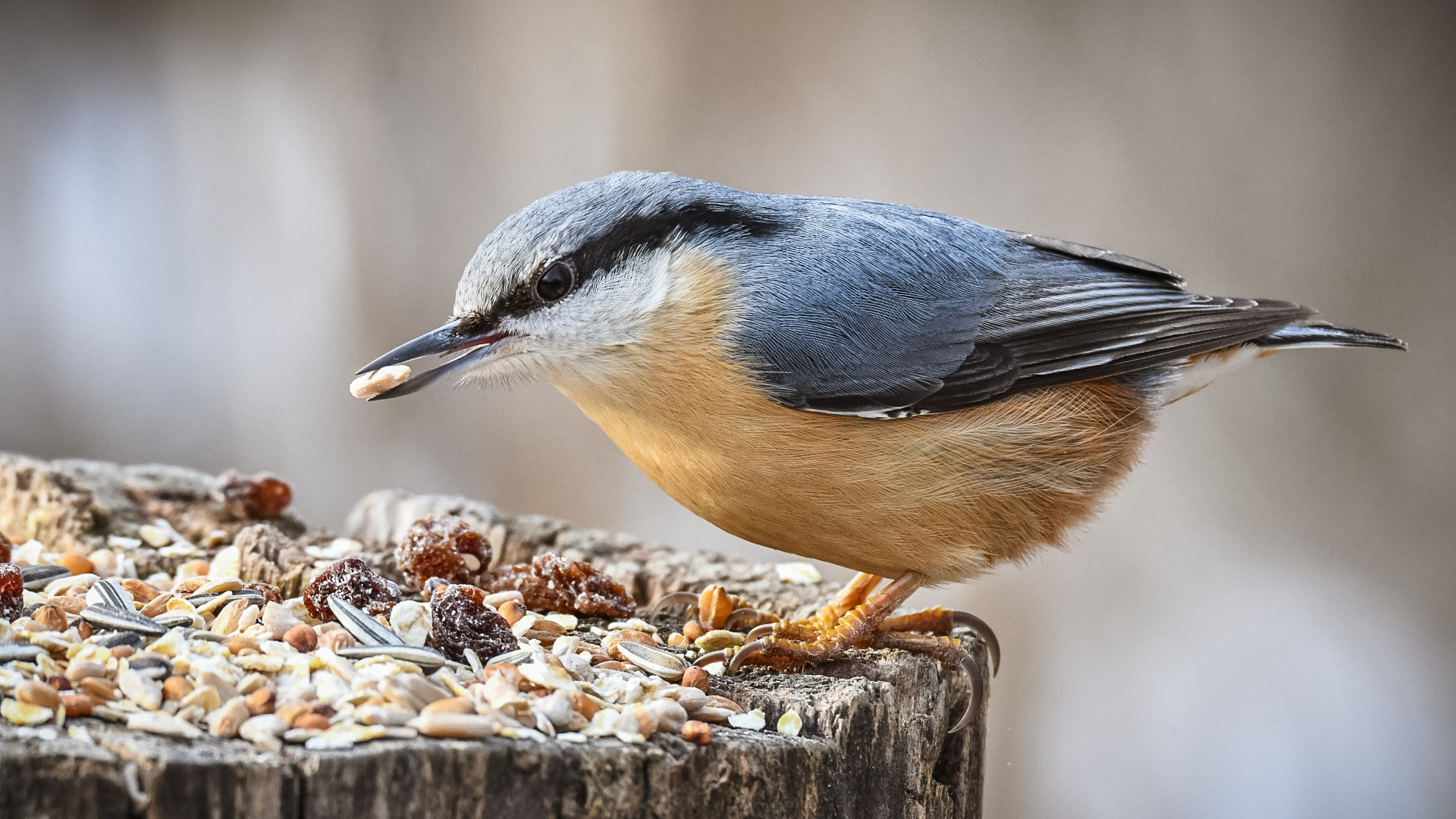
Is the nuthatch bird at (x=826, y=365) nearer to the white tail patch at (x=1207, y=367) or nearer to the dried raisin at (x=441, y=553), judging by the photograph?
the white tail patch at (x=1207, y=367)

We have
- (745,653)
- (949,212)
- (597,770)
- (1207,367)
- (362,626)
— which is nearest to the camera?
(597,770)

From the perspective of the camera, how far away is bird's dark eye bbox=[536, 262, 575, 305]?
187cm

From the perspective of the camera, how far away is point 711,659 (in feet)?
6.01

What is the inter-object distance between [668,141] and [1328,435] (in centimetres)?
221

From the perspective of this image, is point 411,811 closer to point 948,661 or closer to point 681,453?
point 681,453

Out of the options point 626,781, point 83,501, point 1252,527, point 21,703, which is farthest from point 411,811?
point 1252,527

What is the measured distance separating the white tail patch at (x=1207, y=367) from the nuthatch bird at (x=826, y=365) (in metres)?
0.10

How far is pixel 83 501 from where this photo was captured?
8.16ft

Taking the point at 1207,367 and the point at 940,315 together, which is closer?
the point at 940,315

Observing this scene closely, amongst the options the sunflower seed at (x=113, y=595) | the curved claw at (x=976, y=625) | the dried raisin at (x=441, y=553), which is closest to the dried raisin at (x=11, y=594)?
the sunflower seed at (x=113, y=595)

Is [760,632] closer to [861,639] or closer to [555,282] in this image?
[861,639]

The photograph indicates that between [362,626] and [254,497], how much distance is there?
1.11m

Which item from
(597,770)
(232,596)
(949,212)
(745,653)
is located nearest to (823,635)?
(745,653)

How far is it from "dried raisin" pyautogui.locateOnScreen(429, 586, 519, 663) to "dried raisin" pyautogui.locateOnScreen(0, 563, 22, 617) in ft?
1.94
